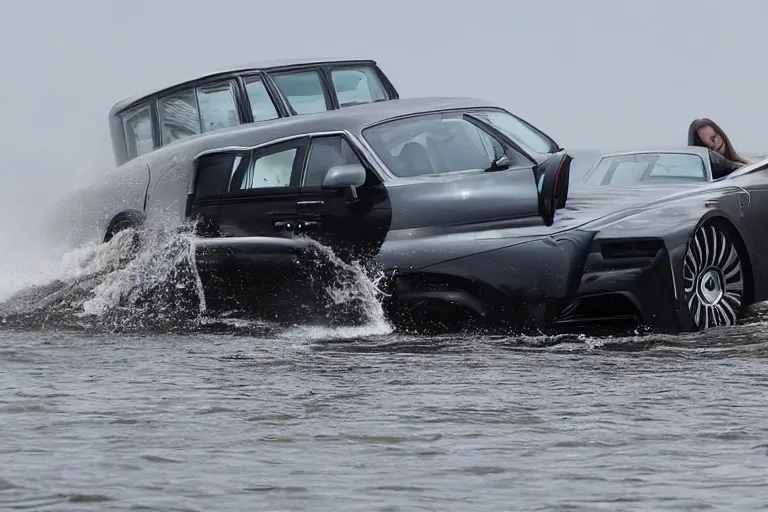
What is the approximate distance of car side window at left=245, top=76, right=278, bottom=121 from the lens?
11891mm

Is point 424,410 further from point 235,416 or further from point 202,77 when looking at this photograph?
point 202,77

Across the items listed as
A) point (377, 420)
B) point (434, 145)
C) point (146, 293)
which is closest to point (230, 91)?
point (146, 293)

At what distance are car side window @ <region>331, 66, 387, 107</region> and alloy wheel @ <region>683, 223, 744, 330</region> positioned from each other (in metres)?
4.82

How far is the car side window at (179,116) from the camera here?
12.1m

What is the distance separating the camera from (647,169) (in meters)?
10.4

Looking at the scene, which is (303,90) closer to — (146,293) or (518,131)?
(146,293)

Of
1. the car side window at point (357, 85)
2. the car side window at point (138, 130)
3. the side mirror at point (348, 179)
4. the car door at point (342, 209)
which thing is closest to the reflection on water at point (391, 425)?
the car door at point (342, 209)

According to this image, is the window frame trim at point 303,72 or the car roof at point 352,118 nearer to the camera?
the car roof at point 352,118

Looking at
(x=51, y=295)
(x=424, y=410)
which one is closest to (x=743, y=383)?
(x=424, y=410)

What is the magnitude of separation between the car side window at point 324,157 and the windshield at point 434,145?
0.14 meters

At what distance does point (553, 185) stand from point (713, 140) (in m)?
2.95

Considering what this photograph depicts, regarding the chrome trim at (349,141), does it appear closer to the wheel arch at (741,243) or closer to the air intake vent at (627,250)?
the air intake vent at (627,250)

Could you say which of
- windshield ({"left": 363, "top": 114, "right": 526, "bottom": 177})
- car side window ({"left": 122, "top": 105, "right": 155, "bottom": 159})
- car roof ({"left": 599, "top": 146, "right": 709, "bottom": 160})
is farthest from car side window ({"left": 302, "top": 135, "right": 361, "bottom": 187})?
car side window ({"left": 122, "top": 105, "right": 155, "bottom": 159})

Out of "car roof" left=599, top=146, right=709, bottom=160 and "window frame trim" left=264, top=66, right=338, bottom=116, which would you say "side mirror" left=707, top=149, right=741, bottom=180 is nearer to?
"car roof" left=599, top=146, right=709, bottom=160
